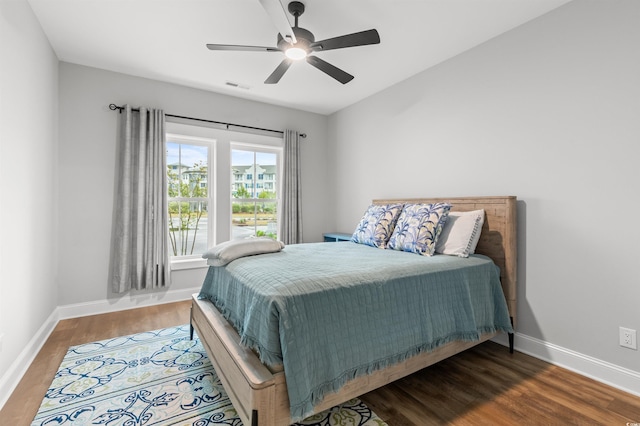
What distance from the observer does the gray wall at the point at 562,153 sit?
1.94 meters

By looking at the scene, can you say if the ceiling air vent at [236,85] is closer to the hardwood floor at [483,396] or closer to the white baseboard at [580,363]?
the hardwood floor at [483,396]

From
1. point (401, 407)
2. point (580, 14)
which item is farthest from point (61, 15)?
point (580, 14)

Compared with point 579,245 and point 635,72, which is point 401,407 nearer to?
point 579,245

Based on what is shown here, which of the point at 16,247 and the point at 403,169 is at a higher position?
the point at 403,169

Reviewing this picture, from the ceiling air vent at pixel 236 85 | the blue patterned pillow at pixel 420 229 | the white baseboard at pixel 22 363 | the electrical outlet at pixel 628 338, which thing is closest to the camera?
the white baseboard at pixel 22 363

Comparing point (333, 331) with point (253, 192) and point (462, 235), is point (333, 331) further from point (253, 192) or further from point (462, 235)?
point (253, 192)

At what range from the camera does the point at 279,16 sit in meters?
1.77

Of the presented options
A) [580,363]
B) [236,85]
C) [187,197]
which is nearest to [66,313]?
[187,197]

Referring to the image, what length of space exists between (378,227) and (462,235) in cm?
77

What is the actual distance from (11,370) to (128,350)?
66 centimetres

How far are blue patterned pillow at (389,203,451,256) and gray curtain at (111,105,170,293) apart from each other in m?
2.55

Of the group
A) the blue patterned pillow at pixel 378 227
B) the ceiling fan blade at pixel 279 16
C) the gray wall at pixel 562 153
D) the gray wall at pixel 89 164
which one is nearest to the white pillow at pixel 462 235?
the gray wall at pixel 562 153

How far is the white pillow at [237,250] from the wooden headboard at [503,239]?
176 cm

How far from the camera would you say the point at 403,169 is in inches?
139
